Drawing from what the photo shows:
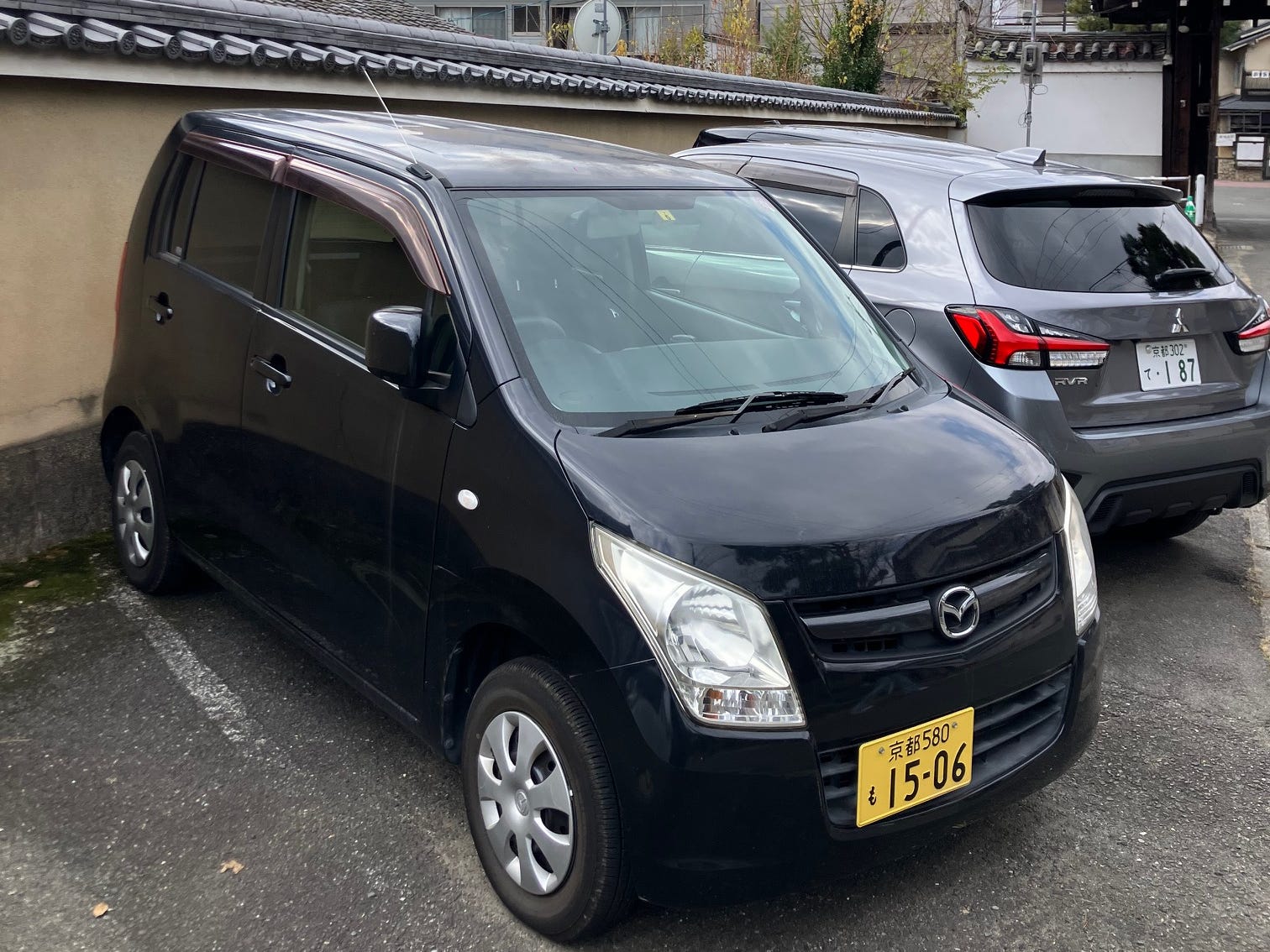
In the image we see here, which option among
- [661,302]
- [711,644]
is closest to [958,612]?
[711,644]

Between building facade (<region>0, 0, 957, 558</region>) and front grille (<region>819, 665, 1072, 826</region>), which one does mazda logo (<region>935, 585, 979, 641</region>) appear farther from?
building facade (<region>0, 0, 957, 558</region>)

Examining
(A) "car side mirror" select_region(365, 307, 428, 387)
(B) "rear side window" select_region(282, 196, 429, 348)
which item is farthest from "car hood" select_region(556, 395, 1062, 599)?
(B) "rear side window" select_region(282, 196, 429, 348)

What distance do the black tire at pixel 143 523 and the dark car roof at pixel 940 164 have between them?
10.3 feet

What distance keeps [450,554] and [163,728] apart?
144 centimetres

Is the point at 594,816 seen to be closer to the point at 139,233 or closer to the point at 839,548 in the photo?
the point at 839,548

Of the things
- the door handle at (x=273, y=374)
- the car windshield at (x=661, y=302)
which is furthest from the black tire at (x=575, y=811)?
the door handle at (x=273, y=374)

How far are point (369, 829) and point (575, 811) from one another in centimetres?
88

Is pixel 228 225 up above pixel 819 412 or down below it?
above

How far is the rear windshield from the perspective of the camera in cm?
451

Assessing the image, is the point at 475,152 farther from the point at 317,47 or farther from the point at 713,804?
the point at 317,47

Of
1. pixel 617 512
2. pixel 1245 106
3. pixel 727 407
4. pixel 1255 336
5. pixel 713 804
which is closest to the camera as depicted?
pixel 713 804

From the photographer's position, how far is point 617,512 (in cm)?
252

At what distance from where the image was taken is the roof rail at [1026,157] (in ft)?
17.7

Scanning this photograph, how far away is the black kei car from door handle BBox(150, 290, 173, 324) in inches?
6.1
